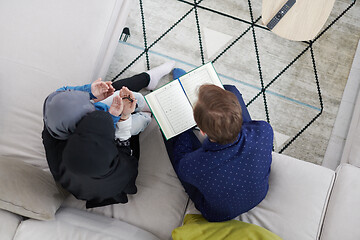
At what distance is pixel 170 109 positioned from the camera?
150cm

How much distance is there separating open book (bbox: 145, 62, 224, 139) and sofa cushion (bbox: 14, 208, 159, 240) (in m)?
0.45

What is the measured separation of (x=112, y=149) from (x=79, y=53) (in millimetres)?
735

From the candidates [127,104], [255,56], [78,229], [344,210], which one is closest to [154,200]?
[78,229]

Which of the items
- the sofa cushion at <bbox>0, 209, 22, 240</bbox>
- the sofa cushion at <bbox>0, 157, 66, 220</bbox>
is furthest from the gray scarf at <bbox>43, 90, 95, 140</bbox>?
the sofa cushion at <bbox>0, 209, 22, 240</bbox>

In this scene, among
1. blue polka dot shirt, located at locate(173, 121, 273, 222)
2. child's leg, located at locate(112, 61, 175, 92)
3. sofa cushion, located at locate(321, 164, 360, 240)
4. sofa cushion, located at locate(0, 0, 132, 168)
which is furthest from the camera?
child's leg, located at locate(112, 61, 175, 92)

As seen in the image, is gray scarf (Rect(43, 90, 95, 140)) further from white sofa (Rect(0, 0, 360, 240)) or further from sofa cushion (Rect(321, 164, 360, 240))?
sofa cushion (Rect(321, 164, 360, 240))

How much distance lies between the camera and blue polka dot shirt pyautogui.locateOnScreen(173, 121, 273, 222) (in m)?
1.21

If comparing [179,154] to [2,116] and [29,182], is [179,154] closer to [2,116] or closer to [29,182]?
[29,182]

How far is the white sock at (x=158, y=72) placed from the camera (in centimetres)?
186

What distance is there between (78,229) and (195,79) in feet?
2.81

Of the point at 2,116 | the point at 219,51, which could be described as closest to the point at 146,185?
the point at 2,116

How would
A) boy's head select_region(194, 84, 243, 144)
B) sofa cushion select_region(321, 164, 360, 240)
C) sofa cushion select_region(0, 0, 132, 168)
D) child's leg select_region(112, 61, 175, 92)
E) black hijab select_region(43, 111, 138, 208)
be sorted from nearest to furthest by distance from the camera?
black hijab select_region(43, 111, 138, 208)
boy's head select_region(194, 84, 243, 144)
sofa cushion select_region(321, 164, 360, 240)
sofa cushion select_region(0, 0, 132, 168)
child's leg select_region(112, 61, 175, 92)

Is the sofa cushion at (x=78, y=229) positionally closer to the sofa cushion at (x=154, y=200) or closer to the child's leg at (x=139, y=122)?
the sofa cushion at (x=154, y=200)

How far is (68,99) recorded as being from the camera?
1.07 meters
